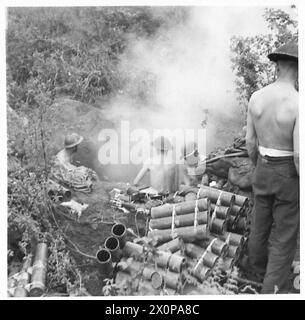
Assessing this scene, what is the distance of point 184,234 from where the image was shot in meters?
5.37

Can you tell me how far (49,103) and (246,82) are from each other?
2226 millimetres

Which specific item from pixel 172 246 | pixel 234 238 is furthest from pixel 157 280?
pixel 234 238

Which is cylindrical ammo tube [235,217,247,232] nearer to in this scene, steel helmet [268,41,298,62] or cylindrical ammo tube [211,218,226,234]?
cylindrical ammo tube [211,218,226,234]

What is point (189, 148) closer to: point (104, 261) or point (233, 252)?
point (233, 252)

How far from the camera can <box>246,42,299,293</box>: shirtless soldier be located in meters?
5.07

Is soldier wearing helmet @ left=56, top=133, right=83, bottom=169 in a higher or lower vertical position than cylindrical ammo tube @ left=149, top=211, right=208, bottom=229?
higher

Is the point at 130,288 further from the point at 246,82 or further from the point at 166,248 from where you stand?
the point at 246,82

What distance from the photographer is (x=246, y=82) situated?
5625mm

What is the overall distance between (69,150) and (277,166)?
2.29 metres

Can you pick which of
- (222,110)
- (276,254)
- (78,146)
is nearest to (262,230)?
(276,254)

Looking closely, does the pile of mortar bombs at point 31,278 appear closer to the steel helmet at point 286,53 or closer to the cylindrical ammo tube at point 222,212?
the cylindrical ammo tube at point 222,212

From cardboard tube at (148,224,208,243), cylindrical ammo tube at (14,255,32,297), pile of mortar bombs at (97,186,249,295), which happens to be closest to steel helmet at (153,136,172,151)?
pile of mortar bombs at (97,186,249,295)

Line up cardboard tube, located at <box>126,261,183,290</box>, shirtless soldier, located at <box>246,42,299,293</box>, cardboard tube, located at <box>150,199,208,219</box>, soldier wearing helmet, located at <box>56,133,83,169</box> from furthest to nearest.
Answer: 1. soldier wearing helmet, located at <box>56,133,83,169</box>
2. cardboard tube, located at <box>150,199,208,219</box>
3. cardboard tube, located at <box>126,261,183,290</box>
4. shirtless soldier, located at <box>246,42,299,293</box>

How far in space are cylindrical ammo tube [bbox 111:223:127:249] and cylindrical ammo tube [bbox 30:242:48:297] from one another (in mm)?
767
